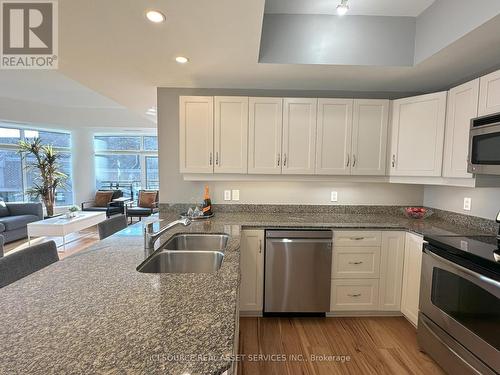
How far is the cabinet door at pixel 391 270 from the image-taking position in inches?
93.0

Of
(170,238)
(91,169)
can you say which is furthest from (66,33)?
(91,169)

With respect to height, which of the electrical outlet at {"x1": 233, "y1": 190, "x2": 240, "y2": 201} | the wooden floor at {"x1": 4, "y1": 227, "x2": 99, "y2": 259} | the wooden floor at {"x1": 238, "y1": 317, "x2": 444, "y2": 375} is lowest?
the wooden floor at {"x1": 238, "y1": 317, "x2": 444, "y2": 375}

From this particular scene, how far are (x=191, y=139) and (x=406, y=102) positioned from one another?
2.22 meters

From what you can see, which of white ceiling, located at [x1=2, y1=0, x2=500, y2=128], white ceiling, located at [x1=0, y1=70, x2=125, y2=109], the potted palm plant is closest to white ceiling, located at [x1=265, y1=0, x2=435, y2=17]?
white ceiling, located at [x1=2, y1=0, x2=500, y2=128]

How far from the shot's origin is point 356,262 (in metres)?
2.38

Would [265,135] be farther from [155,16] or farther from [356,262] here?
[356,262]

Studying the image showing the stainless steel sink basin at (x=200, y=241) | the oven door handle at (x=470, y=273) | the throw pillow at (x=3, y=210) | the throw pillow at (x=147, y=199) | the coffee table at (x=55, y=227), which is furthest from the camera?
the throw pillow at (x=147, y=199)

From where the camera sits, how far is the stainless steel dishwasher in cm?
232

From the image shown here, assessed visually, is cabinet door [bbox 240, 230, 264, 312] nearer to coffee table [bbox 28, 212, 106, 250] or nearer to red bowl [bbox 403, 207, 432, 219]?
red bowl [bbox 403, 207, 432, 219]

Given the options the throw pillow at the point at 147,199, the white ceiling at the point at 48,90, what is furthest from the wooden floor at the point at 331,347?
the white ceiling at the point at 48,90

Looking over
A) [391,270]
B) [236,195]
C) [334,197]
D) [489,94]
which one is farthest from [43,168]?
[489,94]

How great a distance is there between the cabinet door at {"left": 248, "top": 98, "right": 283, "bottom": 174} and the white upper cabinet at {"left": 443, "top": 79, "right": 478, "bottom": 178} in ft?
4.97

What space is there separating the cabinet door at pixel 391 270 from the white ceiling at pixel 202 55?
1.56 metres

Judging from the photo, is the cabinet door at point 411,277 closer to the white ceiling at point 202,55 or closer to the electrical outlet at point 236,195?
the white ceiling at point 202,55
